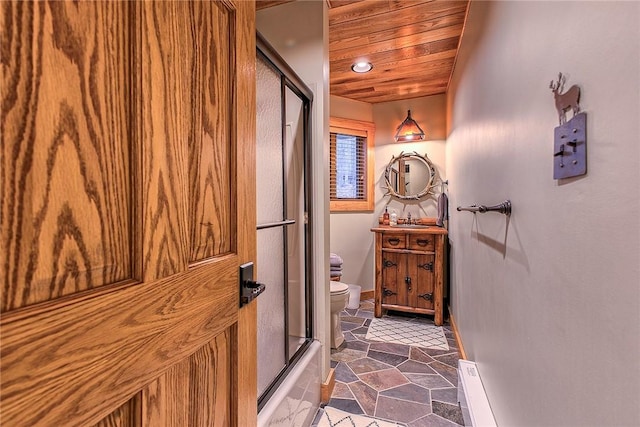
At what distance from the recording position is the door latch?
2.54 ft

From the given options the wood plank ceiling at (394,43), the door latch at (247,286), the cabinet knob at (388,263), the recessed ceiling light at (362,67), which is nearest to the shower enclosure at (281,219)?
the door latch at (247,286)

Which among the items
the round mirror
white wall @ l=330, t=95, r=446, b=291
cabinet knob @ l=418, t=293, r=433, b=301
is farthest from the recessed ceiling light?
cabinet knob @ l=418, t=293, r=433, b=301

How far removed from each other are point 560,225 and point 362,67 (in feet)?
8.32

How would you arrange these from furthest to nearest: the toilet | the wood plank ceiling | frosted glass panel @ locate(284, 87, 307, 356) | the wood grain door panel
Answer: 1. the toilet
2. the wood plank ceiling
3. frosted glass panel @ locate(284, 87, 307, 356)
4. the wood grain door panel

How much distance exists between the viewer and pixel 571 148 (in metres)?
0.69

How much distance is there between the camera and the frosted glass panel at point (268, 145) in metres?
1.32

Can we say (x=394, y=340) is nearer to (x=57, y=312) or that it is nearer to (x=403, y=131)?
(x=403, y=131)

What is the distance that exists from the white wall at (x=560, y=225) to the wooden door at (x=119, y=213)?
2.64 ft

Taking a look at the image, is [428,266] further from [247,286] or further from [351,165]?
[247,286]

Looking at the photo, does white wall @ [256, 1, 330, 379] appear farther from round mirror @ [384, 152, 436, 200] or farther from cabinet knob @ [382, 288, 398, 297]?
round mirror @ [384, 152, 436, 200]

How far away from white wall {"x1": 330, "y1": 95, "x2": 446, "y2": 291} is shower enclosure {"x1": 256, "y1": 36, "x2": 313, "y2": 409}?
1.89m

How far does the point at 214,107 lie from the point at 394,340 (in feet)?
8.31

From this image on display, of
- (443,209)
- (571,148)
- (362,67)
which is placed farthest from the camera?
(443,209)

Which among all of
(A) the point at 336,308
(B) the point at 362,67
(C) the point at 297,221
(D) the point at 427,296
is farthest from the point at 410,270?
(B) the point at 362,67
